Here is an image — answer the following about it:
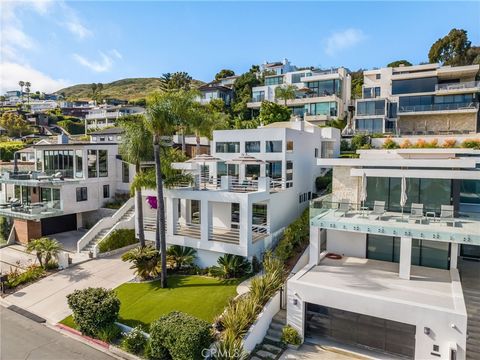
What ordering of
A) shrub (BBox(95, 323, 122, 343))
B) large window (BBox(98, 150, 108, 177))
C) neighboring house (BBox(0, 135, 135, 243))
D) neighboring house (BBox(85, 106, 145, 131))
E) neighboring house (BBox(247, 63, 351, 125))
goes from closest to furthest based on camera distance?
shrub (BBox(95, 323, 122, 343))
neighboring house (BBox(0, 135, 135, 243))
large window (BBox(98, 150, 108, 177))
neighboring house (BBox(247, 63, 351, 125))
neighboring house (BBox(85, 106, 145, 131))

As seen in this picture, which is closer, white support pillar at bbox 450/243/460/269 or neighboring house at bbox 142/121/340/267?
white support pillar at bbox 450/243/460/269

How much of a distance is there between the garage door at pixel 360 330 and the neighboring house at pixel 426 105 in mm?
39983

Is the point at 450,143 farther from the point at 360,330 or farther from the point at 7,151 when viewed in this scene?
the point at 7,151

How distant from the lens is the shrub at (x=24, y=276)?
21.6 meters

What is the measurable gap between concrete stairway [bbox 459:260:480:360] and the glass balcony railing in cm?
335

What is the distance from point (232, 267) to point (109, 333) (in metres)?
7.54

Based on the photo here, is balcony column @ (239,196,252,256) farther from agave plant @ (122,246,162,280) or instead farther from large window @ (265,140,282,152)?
large window @ (265,140,282,152)

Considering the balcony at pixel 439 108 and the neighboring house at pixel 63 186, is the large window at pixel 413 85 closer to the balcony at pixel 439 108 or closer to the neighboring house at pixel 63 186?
the balcony at pixel 439 108

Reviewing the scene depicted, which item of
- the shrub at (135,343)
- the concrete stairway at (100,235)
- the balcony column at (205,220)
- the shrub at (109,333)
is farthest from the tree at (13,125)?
the shrub at (135,343)

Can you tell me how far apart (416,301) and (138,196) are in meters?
18.0

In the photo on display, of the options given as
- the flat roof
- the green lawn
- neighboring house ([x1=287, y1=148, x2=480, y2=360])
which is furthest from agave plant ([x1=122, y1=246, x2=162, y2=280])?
the flat roof

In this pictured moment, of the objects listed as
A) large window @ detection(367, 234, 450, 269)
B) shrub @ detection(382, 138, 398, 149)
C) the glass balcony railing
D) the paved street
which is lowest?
the paved street

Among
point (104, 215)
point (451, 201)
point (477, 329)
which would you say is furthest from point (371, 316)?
point (104, 215)

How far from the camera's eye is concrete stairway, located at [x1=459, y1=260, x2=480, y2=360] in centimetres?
1383
